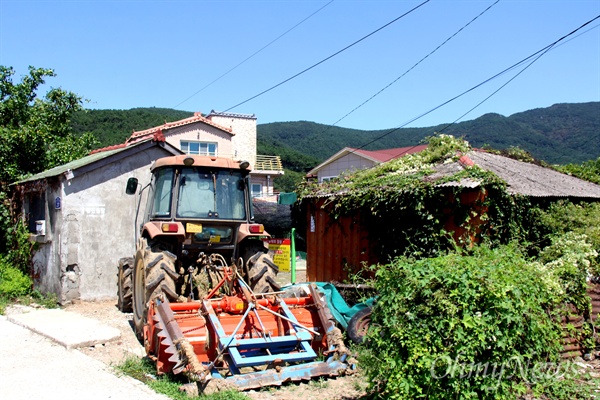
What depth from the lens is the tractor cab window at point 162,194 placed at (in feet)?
27.3

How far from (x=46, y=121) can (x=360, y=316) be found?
494 inches

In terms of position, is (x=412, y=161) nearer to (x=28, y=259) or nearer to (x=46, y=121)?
(x=28, y=259)

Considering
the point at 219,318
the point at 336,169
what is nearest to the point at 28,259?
the point at 219,318

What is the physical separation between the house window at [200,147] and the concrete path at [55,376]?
96.8 feet

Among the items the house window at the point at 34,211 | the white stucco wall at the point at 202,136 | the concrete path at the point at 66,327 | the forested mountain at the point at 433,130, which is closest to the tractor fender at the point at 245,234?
the concrete path at the point at 66,327

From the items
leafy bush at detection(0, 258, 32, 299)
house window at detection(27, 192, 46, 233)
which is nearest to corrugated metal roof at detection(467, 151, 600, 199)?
house window at detection(27, 192, 46, 233)

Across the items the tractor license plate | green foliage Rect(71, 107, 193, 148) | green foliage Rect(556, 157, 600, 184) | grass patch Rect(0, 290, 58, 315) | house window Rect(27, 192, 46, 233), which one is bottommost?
grass patch Rect(0, 290, 58, 315)

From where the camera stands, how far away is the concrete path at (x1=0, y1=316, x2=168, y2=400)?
5.92m

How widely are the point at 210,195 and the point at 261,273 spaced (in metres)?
1.50

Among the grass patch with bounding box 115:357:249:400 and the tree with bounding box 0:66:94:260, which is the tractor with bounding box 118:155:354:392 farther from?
the tree with bounding box 0:66:94:260

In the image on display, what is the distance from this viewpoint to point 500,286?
4727mm

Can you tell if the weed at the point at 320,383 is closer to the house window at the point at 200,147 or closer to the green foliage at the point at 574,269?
the green foliage at the point at 574,269

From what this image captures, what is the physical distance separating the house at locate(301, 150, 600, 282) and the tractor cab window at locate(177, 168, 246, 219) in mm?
2707

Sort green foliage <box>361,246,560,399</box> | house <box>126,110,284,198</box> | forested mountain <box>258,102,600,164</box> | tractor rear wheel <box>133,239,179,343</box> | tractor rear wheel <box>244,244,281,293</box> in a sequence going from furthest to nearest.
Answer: forested mountain <box>258,102,600,164</box> → house <box>126,110,284,198</box> → tractor rear wheel <box>244,244,281,293</box> → tractor rear wheel <box>133,239,179,343</box> → green foliage <box>361,246,560,399</box>
